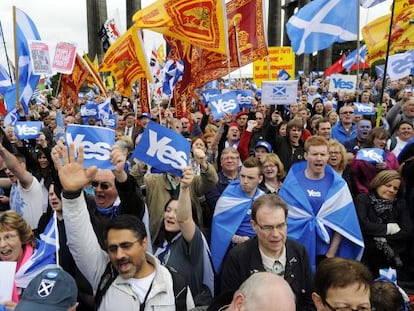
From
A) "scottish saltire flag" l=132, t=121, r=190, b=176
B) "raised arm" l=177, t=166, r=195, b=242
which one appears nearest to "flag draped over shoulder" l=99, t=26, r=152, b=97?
"scottish saltire flag" l=132, t=121, r=190, b=176

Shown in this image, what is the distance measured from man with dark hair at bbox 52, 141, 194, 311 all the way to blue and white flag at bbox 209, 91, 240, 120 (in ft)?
16.3

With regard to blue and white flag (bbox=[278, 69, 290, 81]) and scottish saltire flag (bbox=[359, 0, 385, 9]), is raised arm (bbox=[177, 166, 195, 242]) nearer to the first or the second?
scottish saltire flag (bbox=[359, 0, 385, 9])

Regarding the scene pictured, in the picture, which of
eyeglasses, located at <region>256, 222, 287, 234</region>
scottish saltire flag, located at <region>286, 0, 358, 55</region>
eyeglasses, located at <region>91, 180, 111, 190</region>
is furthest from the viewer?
scottish saltire flag, located at <region>286, 0, 358, 55</region>

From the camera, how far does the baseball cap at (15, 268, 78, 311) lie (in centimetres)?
205

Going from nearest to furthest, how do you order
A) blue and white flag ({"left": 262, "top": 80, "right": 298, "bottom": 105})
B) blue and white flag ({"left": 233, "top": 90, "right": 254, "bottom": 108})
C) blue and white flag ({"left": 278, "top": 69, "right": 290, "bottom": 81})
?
blue and white flag ({"left": 262, "top": 80, "right": 298, "bottom": 105}) < blue and white flag ({"left": 233, "top": 90, "right": 254, "bottom": 108}) < blue and white flag ({"left": 278, "top": 69, "right": 290, "bottom": 81})

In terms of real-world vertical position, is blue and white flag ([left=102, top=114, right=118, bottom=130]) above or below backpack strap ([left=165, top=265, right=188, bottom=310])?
above

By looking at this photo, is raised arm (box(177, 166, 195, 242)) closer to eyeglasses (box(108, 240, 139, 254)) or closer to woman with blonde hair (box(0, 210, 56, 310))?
eyeglasses (box(108, 240, 139, 254))

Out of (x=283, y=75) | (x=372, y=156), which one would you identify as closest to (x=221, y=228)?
(x=372, y=156)

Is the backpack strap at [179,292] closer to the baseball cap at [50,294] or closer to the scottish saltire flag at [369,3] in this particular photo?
the baseball cap at [50,294]

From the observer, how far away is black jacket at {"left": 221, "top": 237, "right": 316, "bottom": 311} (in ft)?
9.87

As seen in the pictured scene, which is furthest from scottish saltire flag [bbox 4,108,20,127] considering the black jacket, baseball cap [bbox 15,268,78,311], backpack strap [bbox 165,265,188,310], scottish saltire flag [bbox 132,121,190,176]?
baseball cap [bbox 15,268,78,311]

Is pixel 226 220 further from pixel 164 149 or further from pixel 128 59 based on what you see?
pixel 128 59

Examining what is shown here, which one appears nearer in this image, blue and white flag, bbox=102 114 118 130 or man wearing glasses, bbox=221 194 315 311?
man wearing glasses, bbox=221 194 315 311

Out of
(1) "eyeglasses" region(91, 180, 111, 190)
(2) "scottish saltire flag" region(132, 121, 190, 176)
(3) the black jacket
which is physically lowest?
(3) the black jacket
